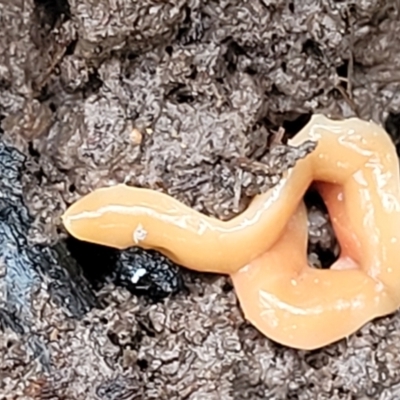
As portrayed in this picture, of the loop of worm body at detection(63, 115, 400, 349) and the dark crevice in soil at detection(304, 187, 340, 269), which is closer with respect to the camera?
the loop of worm body at detection(63, 115, 400, 349)

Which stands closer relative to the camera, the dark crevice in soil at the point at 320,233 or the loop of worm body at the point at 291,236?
the loop of worm body at the point at 291,236

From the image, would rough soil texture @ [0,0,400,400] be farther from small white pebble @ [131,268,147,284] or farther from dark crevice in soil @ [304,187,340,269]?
dark crevice in soil @ [304,187,340,269]

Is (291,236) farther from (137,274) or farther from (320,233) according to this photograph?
(137,274)

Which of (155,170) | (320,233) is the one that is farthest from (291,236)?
(155,170)

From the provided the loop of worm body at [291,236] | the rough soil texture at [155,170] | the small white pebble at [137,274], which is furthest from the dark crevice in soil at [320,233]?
the small white pebble at [137,274]

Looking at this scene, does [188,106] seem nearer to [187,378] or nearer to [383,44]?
[383,44]

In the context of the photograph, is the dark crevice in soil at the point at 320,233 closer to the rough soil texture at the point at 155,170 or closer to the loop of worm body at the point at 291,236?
the loop of worm body at the point at 291,236

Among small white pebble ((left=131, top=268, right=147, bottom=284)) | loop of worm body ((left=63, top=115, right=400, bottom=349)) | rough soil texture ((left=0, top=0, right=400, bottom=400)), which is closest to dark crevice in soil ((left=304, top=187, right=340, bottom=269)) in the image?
loop of worm body ((left=63, top=115, right=400, bottom=349))
